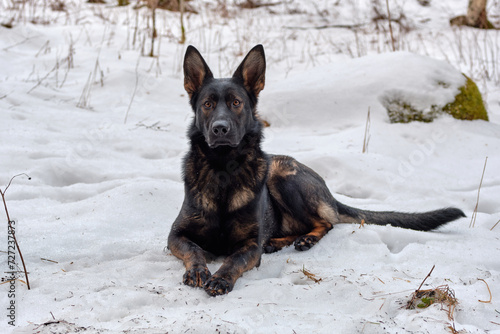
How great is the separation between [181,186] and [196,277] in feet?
6.81

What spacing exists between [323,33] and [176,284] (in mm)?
11549

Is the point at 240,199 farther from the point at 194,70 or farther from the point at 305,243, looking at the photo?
the point at 194,70

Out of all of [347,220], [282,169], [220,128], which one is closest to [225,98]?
[220,128]

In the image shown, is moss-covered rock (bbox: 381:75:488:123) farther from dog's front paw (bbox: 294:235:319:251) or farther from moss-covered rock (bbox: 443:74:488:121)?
dog's front paw (bbox: 294:235:319:251)

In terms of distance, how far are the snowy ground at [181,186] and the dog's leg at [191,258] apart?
0.08 meters

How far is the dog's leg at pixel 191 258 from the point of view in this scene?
264 cm

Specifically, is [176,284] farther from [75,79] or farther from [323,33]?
[323,33]

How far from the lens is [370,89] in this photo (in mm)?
6816

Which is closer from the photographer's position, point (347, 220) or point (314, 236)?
point (314, 236)

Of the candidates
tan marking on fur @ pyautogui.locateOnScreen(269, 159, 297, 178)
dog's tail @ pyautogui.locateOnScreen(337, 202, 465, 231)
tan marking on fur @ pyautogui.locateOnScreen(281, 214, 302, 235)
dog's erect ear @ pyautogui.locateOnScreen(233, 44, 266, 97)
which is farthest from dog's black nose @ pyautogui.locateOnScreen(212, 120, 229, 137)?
dog's tail @ pyautogui.locateOnScreen(337, 202, 465, 231)

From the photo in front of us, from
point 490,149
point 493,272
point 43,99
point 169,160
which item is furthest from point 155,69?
point 493,272

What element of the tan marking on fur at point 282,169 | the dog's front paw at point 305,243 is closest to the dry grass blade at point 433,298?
the dog's front paw at point 305,243

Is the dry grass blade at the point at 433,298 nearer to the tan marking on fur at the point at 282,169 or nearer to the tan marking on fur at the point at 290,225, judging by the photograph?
the tan marking on fur at the point at 290,225

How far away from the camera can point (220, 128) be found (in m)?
2.98
